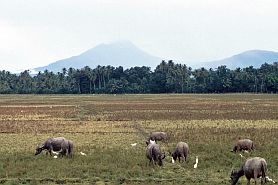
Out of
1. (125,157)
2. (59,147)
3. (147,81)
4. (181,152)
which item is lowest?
(125,157)

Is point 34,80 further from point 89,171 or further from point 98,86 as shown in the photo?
point 89,171

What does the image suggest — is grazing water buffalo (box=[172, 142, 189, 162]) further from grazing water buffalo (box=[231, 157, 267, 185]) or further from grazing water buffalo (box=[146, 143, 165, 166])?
grazing water buffalo (box=[231, 157, 267, 185])

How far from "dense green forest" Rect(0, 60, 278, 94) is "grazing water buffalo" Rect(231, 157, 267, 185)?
142015 millimetres

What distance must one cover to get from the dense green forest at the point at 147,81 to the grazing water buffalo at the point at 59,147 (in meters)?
137

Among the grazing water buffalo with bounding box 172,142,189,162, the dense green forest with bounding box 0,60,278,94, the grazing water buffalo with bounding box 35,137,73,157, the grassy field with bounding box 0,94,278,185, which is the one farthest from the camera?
the dense green forest with bounding box 0,60,278,94

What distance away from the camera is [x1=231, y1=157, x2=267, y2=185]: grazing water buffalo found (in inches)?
716

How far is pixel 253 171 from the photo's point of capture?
59.6 ft

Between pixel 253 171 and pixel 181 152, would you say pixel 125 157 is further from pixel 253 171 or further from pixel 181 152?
pixel 253 171

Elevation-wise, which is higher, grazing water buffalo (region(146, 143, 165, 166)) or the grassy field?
grazing water buffalo (region(146, 143, 165, 166))

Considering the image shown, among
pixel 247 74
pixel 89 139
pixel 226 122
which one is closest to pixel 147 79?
pixel 247 74

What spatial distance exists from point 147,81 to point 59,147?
157306 millimetres

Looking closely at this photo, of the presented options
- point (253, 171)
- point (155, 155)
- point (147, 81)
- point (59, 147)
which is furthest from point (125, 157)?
point (147, 81)

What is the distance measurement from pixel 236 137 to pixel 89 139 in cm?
1016

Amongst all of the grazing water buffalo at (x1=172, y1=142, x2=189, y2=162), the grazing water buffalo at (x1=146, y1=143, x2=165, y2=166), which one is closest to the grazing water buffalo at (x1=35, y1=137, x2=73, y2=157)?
the grazing water buffalo at (x1=146, y1=143, x2=165, y2=166)
